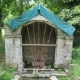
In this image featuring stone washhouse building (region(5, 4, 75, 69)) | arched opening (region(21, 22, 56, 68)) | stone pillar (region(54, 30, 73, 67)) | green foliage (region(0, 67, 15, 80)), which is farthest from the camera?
arched opening (region(21, 22, 56, 68))

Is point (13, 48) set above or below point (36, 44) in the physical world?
below

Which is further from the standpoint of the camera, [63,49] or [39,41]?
[39,41]

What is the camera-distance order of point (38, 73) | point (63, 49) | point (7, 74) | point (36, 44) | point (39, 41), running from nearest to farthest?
point (7, 74) < point (38, 73) < point (36, 44) < point (63, 49) < point (39, 41)

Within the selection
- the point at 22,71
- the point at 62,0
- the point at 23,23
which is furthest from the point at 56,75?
the point at 62,0

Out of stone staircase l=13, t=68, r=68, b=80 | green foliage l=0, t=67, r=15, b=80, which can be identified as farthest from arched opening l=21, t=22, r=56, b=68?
green foliage l=0, t=67, r=15, b=80

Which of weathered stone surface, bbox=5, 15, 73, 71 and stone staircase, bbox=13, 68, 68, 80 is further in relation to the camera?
weathered stone surface, bbox=5, 15, 73, 71

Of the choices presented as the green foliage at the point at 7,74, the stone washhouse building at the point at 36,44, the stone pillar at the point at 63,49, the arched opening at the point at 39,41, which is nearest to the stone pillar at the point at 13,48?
the stone washhouse building at the point at 36,44

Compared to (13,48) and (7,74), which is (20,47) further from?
(7,74)

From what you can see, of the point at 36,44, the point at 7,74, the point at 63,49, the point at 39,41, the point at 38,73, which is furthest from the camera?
the point at 39,41

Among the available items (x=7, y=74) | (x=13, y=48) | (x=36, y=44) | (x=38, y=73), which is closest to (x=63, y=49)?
(x=36, y=44)

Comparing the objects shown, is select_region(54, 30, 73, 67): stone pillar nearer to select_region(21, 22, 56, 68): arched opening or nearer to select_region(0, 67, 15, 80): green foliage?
select_region(21, 22, 56, 68): arched opening

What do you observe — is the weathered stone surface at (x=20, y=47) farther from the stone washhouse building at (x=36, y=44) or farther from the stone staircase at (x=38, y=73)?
the stone staircase at (x=38, y=73)

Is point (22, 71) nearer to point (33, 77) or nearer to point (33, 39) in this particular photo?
point (33, 77)

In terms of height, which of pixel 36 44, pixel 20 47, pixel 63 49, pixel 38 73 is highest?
pixel 36 44
